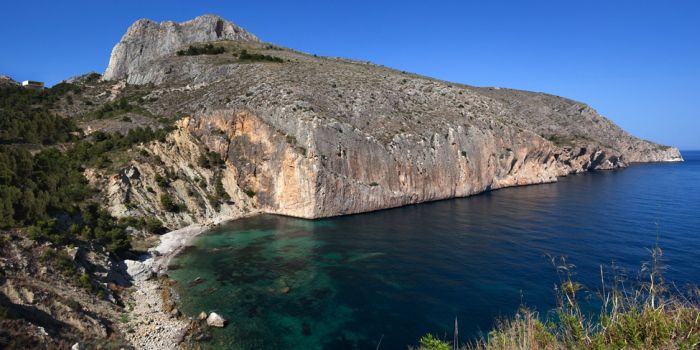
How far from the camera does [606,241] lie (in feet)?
129

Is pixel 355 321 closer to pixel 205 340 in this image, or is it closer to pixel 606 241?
pixel 205 340

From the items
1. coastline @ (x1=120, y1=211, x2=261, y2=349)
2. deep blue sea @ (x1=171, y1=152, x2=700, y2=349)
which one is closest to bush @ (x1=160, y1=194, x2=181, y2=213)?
deep blue sea @ (x1=171, y1=152, x2=700, y2=349)

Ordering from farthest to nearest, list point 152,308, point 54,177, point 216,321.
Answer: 1. point 54,177
2. point 152,308
3. point 216,321

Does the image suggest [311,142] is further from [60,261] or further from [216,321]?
[216,321]

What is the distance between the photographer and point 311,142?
5347cm

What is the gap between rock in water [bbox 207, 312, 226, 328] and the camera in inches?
912

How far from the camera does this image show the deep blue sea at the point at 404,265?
23.6 m

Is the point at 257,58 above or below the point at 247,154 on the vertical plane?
above

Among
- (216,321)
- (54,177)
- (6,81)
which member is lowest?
(216,321)

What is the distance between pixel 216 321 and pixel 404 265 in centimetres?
1709

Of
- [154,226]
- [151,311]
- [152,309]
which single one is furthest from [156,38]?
[151,311]

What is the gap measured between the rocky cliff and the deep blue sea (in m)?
5.07

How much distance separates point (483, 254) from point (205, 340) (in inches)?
1032

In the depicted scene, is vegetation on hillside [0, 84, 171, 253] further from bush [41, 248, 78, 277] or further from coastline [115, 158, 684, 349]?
coastline [115, 158, 684, 349]
